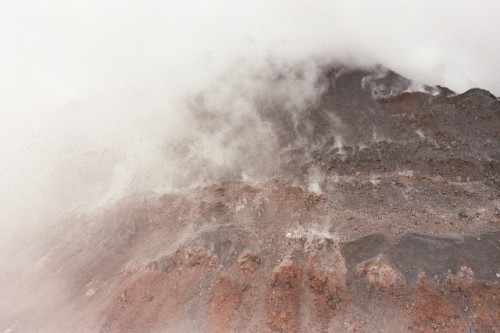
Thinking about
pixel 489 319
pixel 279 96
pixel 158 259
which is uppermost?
pixel 279 96

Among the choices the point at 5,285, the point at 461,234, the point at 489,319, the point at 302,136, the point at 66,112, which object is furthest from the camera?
the point at 66,112

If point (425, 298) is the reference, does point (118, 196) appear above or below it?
above

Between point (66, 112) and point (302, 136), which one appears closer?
point (302, 136)

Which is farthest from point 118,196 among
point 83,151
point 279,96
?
point 279,96

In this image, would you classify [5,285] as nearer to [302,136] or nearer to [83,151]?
[83,151]

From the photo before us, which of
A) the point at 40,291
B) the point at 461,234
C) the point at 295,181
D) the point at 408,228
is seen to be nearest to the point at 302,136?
the point at 295,181

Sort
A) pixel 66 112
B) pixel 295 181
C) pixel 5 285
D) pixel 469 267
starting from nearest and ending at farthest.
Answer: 1. pixel 469 267
2. pixel 5 285
3. pixel 295 181
4. pixel 66 112
